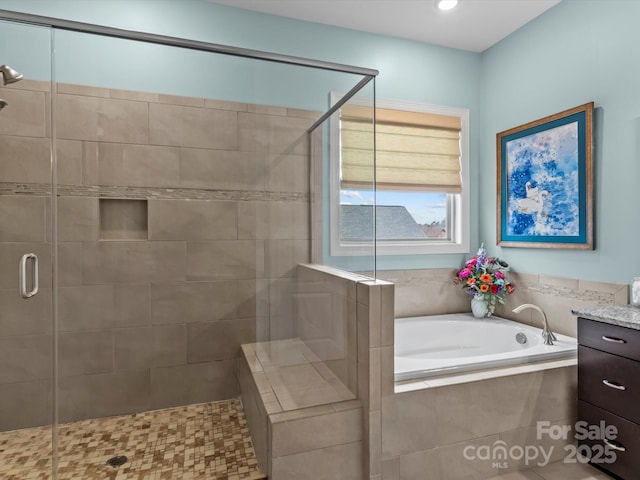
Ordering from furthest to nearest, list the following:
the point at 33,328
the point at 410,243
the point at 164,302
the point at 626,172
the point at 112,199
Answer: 1. the point at 410,243
2. the point at 626,172
3. the point at 164,302
4. the point at 112,199
5. the point at 33,328

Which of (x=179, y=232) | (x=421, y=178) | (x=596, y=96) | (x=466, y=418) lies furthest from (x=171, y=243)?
(x=596, y=96)

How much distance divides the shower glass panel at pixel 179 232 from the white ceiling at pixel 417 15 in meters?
1.06

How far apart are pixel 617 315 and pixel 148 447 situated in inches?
95.5

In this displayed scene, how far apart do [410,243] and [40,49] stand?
101 inches

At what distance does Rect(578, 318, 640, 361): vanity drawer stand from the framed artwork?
0.67 meters

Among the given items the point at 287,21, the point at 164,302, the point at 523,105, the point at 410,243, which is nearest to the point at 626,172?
the point at 523,105

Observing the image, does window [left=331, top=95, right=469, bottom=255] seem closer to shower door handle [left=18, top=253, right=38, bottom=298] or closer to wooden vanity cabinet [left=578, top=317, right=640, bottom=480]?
wooden vanity cabinet [left=578, top=317, right=640, bottom=480]

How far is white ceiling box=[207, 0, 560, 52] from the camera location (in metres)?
Answer: 2.58

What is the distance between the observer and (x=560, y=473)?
187 cm

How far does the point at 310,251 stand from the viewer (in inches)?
77.5

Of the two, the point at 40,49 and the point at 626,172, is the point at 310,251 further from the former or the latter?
the point at 626,172

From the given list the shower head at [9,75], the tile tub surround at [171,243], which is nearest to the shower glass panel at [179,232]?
the tile tub surround at [171,243]

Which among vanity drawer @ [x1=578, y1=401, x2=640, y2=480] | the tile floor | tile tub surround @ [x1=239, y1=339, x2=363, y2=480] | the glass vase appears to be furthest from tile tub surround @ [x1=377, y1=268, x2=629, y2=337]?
tile tub surround @ [x1=239, y1=339, x2=363, y2=480]

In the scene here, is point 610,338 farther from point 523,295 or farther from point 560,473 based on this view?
point 523,295
